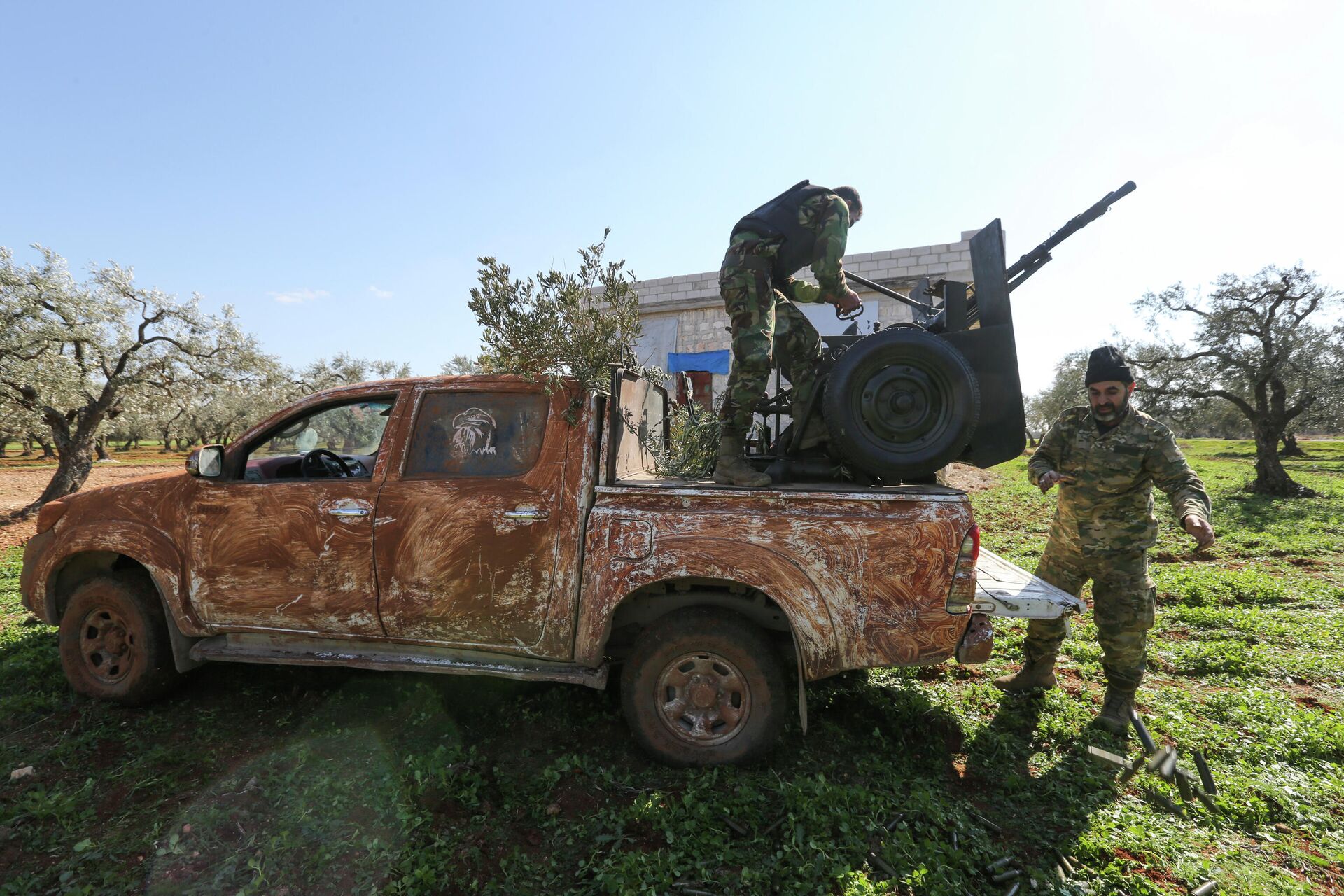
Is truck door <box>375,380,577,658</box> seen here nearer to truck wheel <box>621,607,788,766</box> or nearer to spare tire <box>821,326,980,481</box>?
truck wheel <box>621,607,788,766</box>

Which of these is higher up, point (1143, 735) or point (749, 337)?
point (749, 337)

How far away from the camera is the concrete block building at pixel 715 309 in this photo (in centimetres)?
1251

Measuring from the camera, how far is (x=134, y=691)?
3527mm

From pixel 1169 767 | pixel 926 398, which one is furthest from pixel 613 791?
pixel 1169 767

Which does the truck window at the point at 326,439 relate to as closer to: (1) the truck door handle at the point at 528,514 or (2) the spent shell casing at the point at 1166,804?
(1) the truck door handle at the point at 528,514

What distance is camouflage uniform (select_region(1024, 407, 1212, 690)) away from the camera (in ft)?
11.4

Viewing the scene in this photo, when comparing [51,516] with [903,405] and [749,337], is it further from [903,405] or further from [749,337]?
[903,405]

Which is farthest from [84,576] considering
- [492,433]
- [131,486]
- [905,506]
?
[905,506]

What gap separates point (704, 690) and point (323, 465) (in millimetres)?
2734

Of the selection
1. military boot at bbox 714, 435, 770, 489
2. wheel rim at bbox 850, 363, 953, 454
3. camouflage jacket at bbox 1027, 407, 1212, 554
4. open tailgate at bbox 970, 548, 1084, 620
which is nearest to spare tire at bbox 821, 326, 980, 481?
wheel rim at bbox 850, 363, 953, 454

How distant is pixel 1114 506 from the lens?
3586 mm

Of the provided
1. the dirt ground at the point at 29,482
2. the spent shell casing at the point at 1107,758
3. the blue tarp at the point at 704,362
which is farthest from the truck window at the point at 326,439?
the blue tarp at the point at 704,362

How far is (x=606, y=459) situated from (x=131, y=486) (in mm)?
2899

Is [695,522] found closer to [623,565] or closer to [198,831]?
[623,565]
